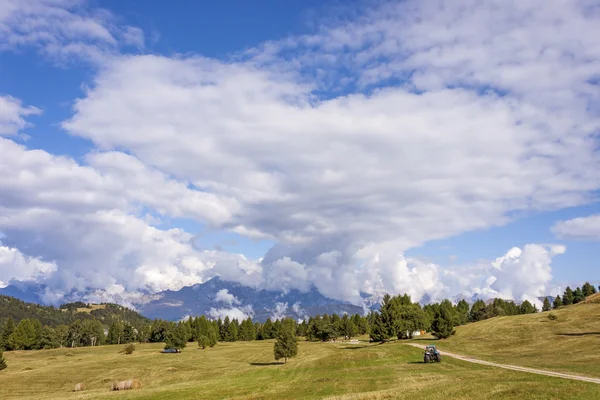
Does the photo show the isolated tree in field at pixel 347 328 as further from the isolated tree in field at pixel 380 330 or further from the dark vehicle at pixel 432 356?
the dark vehicle at pixel 432 356

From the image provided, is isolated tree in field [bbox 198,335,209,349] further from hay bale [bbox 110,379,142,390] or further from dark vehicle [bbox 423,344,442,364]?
dark vehicle [bbox 423,344,442,364]

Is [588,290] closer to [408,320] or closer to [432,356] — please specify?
[408,320]

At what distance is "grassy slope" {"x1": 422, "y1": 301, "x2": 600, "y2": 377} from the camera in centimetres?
4897

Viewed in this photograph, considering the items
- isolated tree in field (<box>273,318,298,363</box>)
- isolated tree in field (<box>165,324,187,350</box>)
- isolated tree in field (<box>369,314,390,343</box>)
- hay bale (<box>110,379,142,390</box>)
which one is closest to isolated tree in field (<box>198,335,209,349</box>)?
isolated tree in field (<box>165,324,187,350</box>)

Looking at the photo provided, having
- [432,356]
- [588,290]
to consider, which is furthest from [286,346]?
[588,290]

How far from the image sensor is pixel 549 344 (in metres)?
73.7

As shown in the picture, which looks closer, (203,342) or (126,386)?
(126,386)

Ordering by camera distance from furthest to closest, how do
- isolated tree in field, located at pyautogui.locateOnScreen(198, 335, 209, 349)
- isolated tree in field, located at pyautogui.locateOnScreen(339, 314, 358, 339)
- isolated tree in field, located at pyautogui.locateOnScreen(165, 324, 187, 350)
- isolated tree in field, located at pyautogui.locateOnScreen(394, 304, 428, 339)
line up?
isolated tree in field, located at pyautogui.locateOnScreen(339, 314, 358, 339)
isolated tree in field, located at pyautogui.locateOnScreen(198, 335, 209, 349)
isolated tree in field, located at pyautogui.locateOnScreen(165, 324, 187, 350)
isolated tree in field, located at pyautogui.locateOnScreen(394, 304, 428, 339)

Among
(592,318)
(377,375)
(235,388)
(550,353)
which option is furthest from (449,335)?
(235,388)

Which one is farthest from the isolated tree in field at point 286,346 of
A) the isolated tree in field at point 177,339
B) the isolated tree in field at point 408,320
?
the isolated tree in field at point 177,339

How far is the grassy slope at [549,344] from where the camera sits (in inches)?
1928

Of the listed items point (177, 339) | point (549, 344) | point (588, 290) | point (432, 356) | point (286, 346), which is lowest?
point (432, 356)

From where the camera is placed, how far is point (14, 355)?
5974 inches

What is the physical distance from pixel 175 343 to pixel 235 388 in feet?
355
